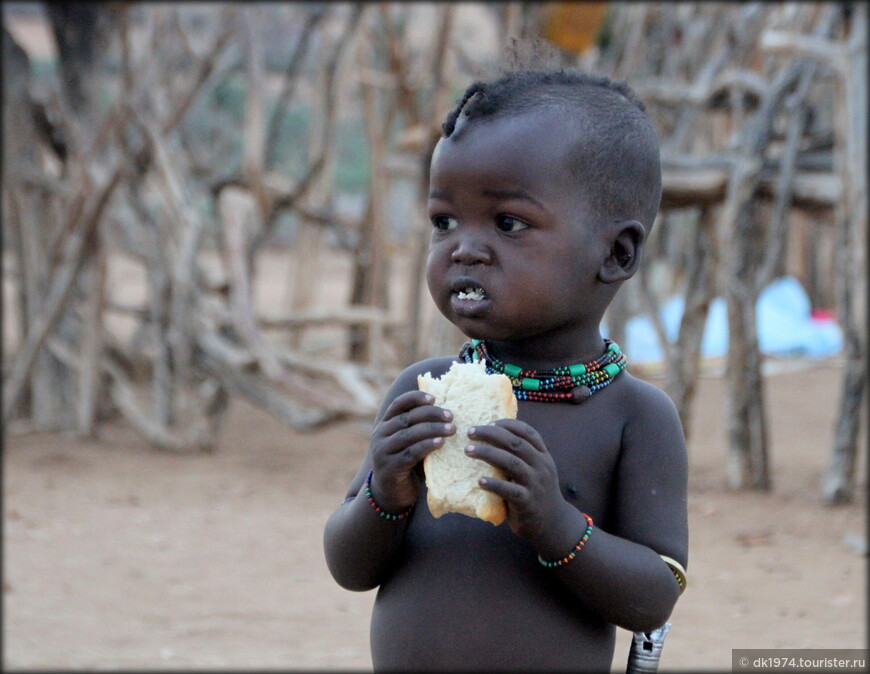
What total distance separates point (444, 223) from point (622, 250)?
0.79ft

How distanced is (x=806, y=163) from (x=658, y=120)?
11.2 ft

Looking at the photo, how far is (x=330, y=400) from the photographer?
19.0ft

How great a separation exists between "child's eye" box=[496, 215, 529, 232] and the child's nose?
0.12 feet

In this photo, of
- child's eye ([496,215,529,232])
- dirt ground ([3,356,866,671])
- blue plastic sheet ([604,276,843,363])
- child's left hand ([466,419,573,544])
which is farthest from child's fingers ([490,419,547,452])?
blue plastic sheet ([604,276,843,363])

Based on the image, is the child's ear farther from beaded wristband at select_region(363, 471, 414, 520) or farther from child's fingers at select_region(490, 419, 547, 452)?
beaded wristband at select_region(363, 471, 414, 520)

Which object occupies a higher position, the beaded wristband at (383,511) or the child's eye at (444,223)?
the child's eye at (444,223)

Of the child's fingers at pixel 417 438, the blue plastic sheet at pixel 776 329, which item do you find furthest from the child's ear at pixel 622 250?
the blue plastic sheet at pixel 776 329

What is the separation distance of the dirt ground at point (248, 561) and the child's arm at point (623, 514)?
Answer: 7.56 ft

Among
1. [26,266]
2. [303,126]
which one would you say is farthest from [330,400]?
A: [303,126]

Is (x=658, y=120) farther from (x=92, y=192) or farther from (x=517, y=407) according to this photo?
(x=517, y=407)

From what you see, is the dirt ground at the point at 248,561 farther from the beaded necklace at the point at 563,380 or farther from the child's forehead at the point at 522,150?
the child's forehead at the point at 522,150

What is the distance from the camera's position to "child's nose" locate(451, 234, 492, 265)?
135 centimetres

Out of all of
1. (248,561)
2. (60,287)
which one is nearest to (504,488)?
(248,561)

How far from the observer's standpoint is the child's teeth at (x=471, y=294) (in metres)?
1.36
